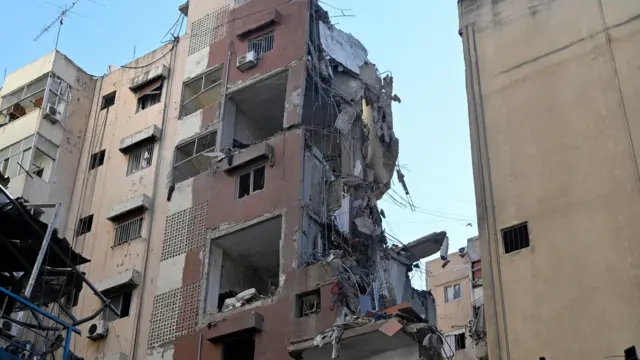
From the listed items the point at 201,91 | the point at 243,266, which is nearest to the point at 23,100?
the point at 201,91

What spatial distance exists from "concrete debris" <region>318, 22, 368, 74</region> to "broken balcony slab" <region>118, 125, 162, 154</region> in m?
6.75

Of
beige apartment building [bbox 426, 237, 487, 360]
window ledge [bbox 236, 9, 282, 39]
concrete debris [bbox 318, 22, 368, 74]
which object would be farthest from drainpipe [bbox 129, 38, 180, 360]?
beige apartment building [bbox 426, 237, 487, 360]

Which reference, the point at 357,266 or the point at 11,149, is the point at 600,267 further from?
the point at 11,149

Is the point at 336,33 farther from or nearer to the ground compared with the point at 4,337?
farther from the ground

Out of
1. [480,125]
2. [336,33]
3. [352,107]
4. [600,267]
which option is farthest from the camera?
[336,33]

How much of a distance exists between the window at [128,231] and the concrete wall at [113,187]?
0.20m

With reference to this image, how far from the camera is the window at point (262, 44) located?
2800 cm

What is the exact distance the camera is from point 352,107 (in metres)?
26.5

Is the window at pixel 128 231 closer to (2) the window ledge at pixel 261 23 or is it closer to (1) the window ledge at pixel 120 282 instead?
(1) the window ledge at pixel 120 282

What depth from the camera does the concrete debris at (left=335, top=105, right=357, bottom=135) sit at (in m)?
26.0

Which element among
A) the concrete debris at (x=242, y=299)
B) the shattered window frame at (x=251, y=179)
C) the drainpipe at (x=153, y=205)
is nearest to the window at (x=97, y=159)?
the drainpipe at (x=153, y=205)

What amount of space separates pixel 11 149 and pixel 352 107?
43.2 feet

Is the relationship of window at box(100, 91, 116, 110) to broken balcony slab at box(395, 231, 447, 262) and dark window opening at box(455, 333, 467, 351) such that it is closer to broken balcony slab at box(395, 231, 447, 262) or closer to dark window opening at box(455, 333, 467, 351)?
broken balcony slab at box(395, 231, 447, 262)

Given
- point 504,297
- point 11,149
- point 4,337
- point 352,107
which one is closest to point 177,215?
point 352,107
